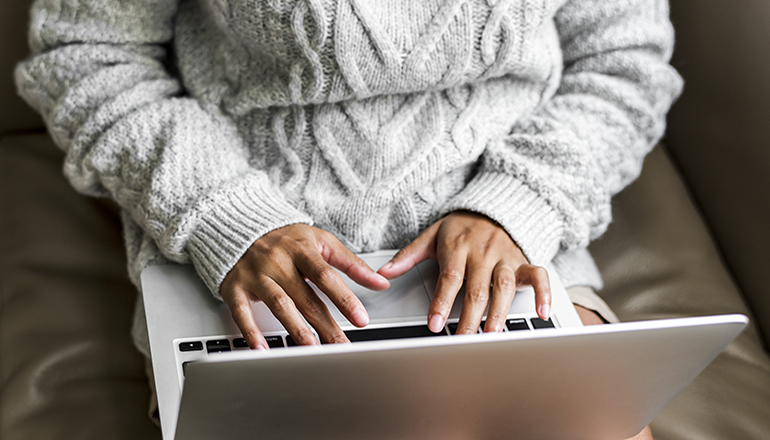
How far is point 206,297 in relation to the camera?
65 cm

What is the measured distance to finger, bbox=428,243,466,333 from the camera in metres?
0.57

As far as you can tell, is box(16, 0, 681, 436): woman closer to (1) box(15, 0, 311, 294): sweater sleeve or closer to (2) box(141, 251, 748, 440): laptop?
(1) box(15, 0, 311, 294): sweater sleeve

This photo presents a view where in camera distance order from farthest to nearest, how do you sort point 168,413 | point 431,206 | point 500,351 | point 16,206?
point 16,206 → point 431,206 → point 168,413 → point 500,351

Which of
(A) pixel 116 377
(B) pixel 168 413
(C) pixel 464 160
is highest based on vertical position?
(C) pixel 464 160

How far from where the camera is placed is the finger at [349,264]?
Answer: 62cm

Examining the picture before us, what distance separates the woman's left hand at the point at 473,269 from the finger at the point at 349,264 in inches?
0.9

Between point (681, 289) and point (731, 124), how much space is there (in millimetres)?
264

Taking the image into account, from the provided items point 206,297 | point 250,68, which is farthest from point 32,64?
point 206,297

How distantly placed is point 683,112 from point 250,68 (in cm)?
73

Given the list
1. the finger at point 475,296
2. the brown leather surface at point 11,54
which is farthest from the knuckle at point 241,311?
the brown leather surface at point 11,54

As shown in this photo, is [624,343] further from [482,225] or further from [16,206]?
[16,206]

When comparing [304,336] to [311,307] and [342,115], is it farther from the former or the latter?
[342,115]

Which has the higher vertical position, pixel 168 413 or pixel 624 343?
pixel 624 343

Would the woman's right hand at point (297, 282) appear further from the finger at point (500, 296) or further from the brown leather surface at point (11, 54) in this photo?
the brown leather surface at point (11, 54)
